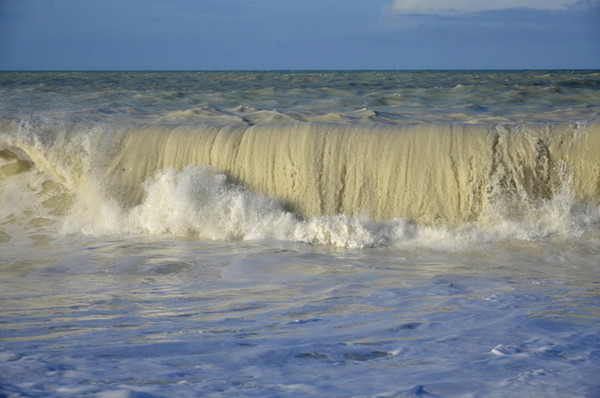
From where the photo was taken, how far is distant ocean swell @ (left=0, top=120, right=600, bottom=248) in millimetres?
7559

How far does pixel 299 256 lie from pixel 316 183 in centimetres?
186

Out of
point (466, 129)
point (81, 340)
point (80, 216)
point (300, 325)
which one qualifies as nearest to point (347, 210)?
point (466, 129)

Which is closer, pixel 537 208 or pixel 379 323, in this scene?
pixel 379 323

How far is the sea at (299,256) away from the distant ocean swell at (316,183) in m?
0.02

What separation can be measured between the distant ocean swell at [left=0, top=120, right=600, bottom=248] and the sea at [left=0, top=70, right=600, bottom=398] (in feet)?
0.08

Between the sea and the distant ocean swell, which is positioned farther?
the distant ocean swell

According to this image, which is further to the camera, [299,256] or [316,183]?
[316,183]

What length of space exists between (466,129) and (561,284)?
333 cm

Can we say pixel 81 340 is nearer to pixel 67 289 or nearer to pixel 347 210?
pixel 67 289

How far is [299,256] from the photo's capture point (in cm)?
659

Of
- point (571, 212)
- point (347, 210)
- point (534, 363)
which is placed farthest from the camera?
point (347, 210)

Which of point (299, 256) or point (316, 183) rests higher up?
point (316, 183)

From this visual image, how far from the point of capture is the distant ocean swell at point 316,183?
24.8 feet

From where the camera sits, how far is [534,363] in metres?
3.32
